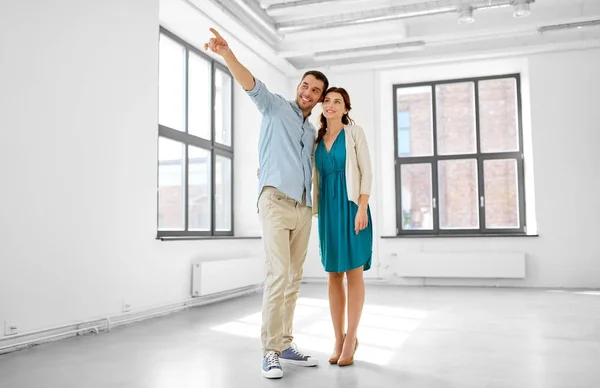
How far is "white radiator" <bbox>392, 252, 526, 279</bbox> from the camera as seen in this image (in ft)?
22.4

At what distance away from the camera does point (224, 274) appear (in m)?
5.68

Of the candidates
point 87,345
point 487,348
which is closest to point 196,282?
point 87,345

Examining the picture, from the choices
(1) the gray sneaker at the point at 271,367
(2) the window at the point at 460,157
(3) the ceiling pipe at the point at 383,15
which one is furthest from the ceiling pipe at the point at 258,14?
(1) the gray sneaker at the point at 271,367

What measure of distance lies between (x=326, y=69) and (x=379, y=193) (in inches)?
76.7

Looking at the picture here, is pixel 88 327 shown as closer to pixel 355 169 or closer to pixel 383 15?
pixel 355 169

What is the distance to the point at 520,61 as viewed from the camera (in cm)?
723

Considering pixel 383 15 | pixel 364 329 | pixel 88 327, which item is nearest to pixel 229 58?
pixel 364 329

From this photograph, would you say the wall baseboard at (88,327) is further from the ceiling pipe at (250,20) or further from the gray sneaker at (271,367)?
the ceiling pipe at (250,20)

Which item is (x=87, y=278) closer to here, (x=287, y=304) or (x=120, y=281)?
(x=120, y=281)

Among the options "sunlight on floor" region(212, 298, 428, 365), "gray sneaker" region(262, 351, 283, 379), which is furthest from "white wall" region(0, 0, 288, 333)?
"gray sneaker" region(262, 351, 283, 379)

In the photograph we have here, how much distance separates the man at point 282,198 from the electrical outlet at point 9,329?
1.68 meters

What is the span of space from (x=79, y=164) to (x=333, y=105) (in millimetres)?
2015

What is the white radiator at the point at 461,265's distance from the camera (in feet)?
22.4

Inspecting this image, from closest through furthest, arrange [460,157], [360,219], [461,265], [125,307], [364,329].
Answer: [360,219], [364,329], [125,307], [461,265], [460,157]
